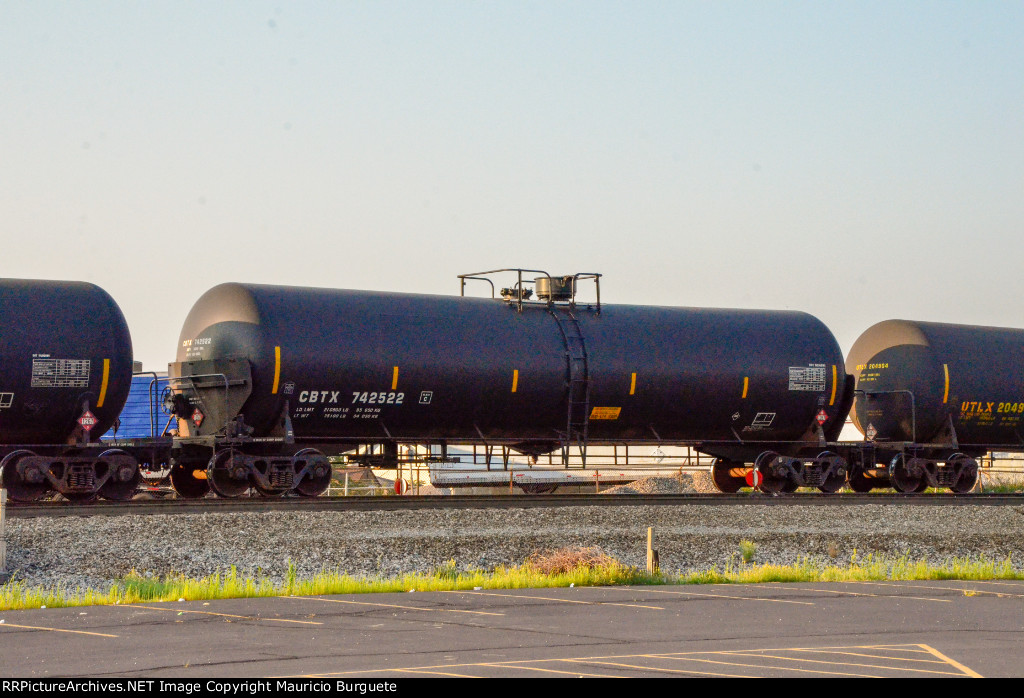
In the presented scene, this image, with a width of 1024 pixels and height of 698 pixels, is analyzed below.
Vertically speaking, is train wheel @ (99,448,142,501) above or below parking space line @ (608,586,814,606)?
above

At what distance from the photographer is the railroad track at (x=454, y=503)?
16703 millimetres

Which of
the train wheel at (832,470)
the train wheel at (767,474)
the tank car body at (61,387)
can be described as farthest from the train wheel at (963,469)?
the tank car body at (61,387)

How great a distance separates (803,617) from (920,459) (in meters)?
15.8

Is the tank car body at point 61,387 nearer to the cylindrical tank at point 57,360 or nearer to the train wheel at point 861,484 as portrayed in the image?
the cylindrical tank at point 57,360

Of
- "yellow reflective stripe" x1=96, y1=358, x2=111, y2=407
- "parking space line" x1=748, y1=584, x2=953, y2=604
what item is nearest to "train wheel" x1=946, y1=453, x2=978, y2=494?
"parking space line" x1=748, y1=584, x2=953, y2=604

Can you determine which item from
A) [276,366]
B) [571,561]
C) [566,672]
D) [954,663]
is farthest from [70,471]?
[954,663]

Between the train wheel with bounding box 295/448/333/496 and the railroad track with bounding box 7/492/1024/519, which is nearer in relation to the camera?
the railroad track with bounding box 7/492/1024/519

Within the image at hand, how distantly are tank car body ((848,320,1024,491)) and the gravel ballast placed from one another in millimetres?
5677

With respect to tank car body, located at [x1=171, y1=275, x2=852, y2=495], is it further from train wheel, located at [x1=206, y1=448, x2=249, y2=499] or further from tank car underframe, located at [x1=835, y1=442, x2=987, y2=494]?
tank car underframe, located at [x1=835, y1=442, x2=987, y2=494]

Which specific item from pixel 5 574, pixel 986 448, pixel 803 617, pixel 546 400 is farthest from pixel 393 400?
pixel 986 448

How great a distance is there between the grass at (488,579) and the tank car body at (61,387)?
630cm

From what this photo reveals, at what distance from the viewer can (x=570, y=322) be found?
22.0 meters

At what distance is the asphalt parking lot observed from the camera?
7.85 m
